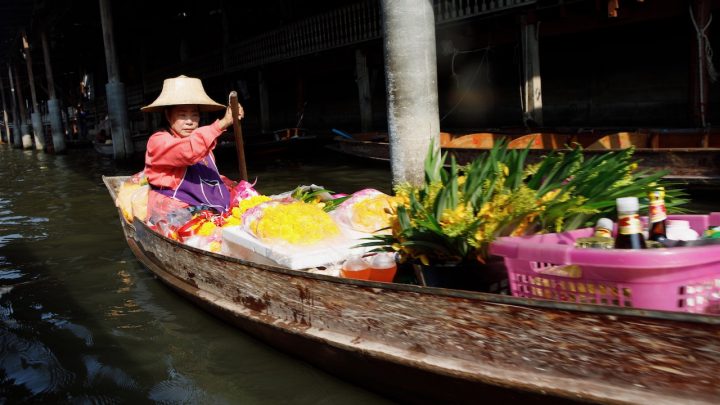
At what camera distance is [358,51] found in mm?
13898

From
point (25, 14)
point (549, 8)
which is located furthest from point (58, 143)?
point (549, 8)

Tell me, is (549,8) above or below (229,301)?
above

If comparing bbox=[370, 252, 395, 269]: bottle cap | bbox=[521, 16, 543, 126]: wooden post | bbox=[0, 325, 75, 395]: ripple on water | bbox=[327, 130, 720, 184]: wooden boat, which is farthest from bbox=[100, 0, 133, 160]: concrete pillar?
bbox=[370, 252, 395, 269]: bottle cap

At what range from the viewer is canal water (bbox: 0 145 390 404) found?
324 cm

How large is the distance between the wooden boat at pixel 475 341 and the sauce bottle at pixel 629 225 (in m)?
0.31

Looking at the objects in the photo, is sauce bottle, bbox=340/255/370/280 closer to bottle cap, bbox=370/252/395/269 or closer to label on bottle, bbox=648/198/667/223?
bottle cap, bbox=370/252/395/269

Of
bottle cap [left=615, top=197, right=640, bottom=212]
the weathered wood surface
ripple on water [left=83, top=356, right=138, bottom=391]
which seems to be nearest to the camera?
bottle cap [left=615, top=197, right=640, bottom=212]

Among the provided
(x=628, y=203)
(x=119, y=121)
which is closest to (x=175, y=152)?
(x=628, y=203)

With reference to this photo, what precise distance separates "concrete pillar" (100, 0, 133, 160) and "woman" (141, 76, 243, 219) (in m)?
13.3

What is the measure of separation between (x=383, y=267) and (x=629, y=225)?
1294 millimetres

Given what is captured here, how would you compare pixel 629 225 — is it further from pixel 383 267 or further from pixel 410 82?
pixel 410 82

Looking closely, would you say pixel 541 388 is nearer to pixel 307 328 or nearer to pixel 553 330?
pixel 553 330

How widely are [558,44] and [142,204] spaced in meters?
10.1

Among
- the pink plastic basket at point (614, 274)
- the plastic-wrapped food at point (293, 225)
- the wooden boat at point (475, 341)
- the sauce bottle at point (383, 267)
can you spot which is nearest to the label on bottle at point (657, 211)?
the pink plastic basket at point (614, 274)
